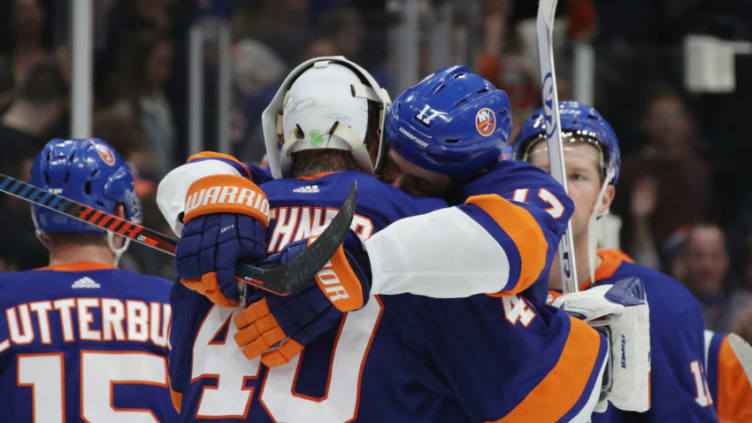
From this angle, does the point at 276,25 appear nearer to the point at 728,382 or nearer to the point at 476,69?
the point at 476,69

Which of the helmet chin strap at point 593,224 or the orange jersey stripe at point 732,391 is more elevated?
the helmet chin strap at point 593,224

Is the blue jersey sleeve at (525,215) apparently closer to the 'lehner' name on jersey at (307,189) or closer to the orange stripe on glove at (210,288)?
the 'lehner' name on jersey at (307,189)

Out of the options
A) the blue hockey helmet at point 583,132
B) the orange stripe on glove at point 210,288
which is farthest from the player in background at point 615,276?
the orange stripe on glove at point 210,288

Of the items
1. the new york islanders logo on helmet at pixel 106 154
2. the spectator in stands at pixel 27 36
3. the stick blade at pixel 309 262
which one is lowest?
the stick blade at pixel 309 262

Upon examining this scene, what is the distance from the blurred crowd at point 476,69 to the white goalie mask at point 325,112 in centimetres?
218

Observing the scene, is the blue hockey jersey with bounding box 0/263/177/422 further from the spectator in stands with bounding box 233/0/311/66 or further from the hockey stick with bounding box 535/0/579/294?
the spectator in stands with bounding box 233/0/311/66

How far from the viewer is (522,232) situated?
1686 mm

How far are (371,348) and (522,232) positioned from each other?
12.5 inches

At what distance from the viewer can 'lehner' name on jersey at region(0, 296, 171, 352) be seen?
2432mm

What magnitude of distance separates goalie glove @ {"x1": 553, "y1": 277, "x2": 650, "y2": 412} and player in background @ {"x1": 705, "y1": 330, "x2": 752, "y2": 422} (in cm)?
66

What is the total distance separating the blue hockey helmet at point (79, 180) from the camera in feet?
8.45

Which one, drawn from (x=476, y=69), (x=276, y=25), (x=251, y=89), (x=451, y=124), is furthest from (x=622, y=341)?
(x=476, y=69)

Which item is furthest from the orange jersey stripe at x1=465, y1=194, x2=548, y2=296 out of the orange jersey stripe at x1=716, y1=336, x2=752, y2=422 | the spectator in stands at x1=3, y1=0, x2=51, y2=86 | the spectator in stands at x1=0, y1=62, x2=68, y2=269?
the spectator in stands at x1=3, y1=0, x2=51, y2=86

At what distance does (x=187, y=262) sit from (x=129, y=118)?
2.90 meters
